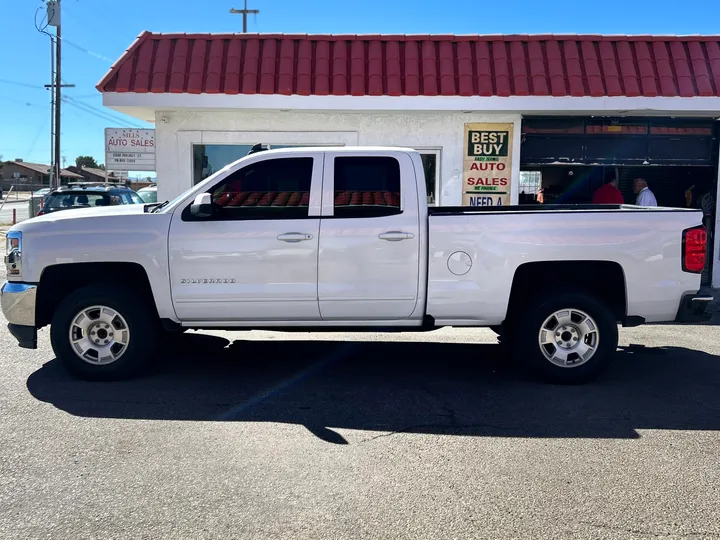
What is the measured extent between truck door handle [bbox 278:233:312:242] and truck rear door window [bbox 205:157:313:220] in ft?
0.59

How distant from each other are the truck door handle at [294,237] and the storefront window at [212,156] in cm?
563

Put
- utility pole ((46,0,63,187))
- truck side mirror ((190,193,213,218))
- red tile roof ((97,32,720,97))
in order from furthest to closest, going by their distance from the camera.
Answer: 1. utility pole ((46,0,63,187))
2. red tile roof ((97,32,720,97))
3. truck side mirror ((190,193,213,218))

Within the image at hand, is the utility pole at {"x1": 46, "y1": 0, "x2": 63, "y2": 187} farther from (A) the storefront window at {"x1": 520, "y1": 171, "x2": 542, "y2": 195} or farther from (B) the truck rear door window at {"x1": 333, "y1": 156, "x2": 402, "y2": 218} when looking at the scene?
(B) the truck rear door window at {"x1": 333, "y1": 156, "x2": 402, "y2": 218}

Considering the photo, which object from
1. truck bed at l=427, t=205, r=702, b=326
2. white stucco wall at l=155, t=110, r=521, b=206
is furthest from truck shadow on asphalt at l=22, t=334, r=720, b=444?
white stucco wall at l=155, t=110, r=521, b=206

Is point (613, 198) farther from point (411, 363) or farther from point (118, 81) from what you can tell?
point (118, 81)

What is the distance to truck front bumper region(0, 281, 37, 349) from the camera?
577 cm

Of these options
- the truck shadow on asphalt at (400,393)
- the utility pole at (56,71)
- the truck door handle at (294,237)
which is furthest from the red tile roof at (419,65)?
the utility pole at (56,71)

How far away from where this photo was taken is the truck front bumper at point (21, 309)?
5.77 metres

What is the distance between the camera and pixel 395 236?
576 cm

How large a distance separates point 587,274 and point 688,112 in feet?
20.7

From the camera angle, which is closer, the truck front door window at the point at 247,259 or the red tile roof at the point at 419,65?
the truck front door window at the point at 247,259

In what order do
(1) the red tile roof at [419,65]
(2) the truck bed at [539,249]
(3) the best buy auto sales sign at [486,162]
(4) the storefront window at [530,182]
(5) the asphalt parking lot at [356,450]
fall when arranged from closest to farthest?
(5) the asphalt parking lot at [356,450]
(2) the truck bed at [539,249]
(1) the red tile roof at [419,65]
(3) the best buy auto sales sign at [486,162]
(4) the storefront window at [530,182]

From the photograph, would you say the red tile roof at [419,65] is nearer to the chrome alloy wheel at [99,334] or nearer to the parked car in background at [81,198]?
the parked car in background at [81,198]

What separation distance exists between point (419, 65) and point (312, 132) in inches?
83.0
